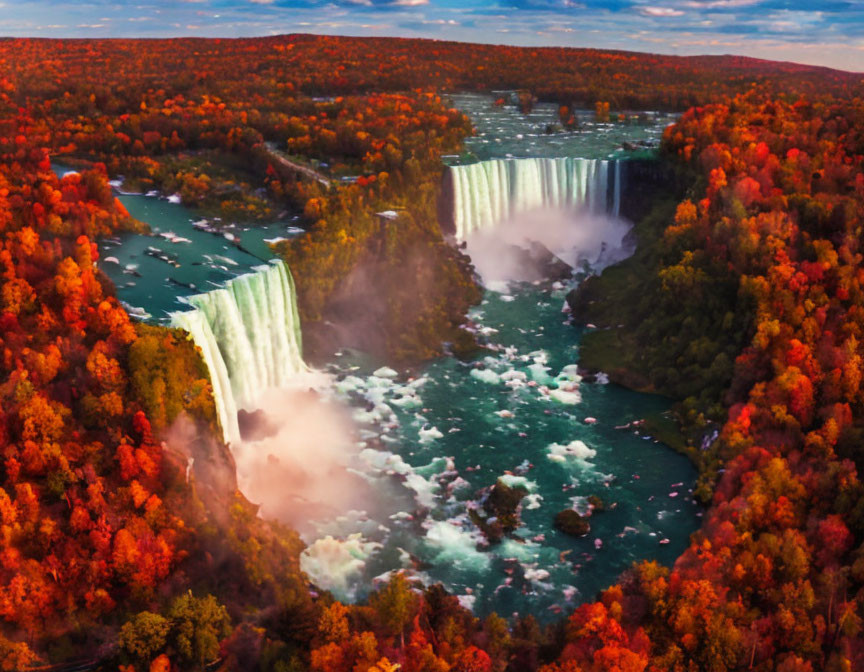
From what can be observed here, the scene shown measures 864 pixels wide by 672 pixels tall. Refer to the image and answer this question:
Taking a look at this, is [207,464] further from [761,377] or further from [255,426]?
[761,377]

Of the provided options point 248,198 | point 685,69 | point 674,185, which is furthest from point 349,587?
point 685,69

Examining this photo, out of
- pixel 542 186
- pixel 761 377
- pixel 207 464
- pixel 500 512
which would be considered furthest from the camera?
pixel 542 186

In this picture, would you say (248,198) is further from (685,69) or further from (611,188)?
(685,69)

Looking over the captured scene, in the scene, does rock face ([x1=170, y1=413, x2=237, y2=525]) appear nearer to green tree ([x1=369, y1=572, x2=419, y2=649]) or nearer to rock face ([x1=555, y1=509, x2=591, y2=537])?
green tree ([x1=369, y1=572, x2=419, y2=649])

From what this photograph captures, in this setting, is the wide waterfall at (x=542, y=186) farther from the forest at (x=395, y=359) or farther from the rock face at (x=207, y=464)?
the rock face at (x=207, y=464)

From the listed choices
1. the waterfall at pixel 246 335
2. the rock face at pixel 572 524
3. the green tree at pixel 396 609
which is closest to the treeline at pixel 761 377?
the rock face at pixel 572 524

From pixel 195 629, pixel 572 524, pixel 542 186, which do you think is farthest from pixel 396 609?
pixel 542 186
